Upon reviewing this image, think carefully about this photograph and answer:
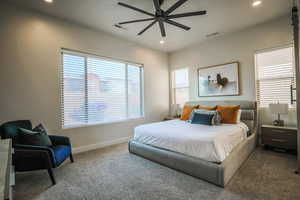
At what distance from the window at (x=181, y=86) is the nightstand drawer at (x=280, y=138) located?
8.07 feet

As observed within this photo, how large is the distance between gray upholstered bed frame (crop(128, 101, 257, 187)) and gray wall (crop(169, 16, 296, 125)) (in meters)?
0.62

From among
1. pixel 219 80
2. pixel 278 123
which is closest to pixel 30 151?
pixel 219 80

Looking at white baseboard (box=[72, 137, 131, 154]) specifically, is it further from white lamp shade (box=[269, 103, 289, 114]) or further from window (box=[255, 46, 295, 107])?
window (box=[255, 46, 295, 107])

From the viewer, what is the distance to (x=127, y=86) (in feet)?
14.7

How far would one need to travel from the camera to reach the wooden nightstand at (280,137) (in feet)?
9.70

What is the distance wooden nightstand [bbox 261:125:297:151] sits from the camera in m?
2.96

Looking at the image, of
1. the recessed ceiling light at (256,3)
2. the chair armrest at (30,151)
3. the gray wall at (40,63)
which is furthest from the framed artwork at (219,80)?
the chair armrest at (30,151)

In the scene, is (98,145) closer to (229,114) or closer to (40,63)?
(40,63)

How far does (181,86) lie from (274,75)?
262 centimetres

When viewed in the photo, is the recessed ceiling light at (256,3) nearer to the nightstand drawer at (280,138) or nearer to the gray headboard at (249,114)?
the gray headboard at (249,114)

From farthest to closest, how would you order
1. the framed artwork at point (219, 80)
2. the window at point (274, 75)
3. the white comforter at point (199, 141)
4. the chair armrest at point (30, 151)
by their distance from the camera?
1. the framed artwork at point (219, 80)
2. the window at point (274, 75)
3. the white comforter at point (199, 141)
4. the chair armrest at point (30, 151)

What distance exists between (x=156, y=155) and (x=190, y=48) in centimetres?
381

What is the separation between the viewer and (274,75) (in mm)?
3502

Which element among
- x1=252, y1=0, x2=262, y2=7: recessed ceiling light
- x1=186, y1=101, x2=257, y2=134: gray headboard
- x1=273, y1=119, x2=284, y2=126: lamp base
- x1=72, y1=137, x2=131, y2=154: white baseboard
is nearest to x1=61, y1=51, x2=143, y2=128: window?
x1=72, y1=137, x2=131, y2=154: white baseboard
